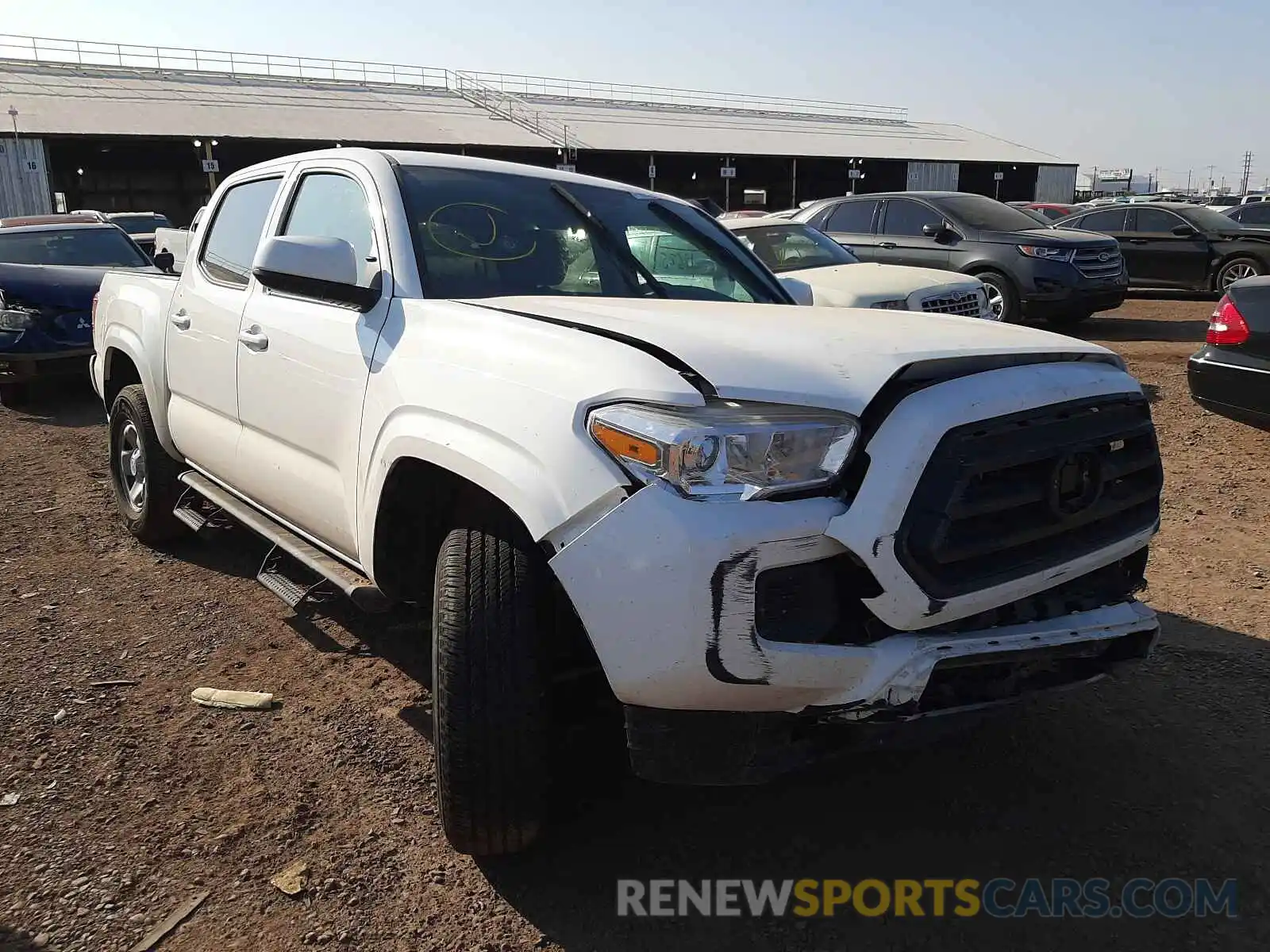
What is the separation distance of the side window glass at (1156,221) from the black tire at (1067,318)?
2.98 m

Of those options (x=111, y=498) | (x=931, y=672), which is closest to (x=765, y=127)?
(x=111, y=498)

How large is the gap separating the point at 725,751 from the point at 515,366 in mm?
1016

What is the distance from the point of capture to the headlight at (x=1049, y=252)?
34.1 feet

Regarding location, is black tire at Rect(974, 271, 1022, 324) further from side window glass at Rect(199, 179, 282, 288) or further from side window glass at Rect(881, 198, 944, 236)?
side window glass at Rect(199, 179, 282, 288)

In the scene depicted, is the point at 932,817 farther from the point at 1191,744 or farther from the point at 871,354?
the point at 871,354

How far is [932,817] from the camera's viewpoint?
274 cm

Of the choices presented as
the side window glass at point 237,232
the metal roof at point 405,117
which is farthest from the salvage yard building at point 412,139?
the side window glass at point 237,232

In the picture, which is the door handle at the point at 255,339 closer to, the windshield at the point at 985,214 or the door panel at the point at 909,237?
the door panel at the point at 909,237

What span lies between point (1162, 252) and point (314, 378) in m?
14.0

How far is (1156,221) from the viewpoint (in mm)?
14125

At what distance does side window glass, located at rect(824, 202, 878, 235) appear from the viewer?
12.0 meters

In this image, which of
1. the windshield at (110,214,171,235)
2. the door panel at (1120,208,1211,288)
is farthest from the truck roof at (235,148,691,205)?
the windshield at (110,214,171,235)

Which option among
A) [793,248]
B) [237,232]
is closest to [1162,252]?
[793,248]

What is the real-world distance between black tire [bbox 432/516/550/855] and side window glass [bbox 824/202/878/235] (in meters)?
10.5
